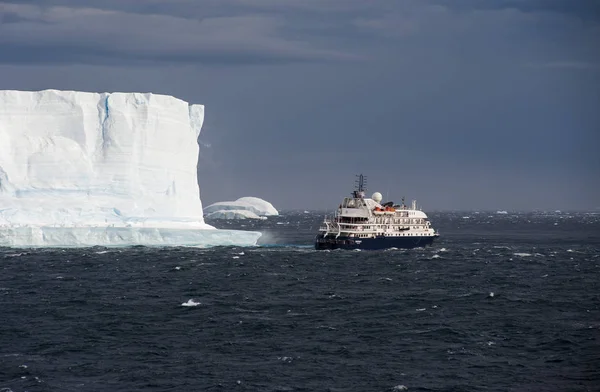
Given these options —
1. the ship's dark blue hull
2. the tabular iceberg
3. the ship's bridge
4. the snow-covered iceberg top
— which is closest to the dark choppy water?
the tabular iceberg

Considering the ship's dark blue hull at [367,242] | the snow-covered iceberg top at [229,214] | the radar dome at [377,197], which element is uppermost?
the radar dome at [377,197]

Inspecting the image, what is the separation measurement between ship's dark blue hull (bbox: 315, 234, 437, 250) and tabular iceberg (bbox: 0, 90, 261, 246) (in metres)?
7.96

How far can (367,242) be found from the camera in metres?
74.1

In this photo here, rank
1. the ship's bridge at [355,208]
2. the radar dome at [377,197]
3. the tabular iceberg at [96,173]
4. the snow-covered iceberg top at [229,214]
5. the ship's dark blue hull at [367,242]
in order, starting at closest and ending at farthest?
the tabular iceberg at [96,173]
the ship's dark blue hull at [367,242]
the ship's bridge at [355,208]
the radar dome at [377,197]
the snow-covered iceberg top at [229,214]

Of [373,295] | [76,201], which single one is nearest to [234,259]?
[76,201]

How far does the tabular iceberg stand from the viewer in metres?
66.4

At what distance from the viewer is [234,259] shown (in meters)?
64.8

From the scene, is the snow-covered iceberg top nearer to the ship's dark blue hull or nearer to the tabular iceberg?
the ship's dark blue hull

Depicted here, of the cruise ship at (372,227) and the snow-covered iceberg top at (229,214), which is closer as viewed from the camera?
the cruise ship at (372,227)

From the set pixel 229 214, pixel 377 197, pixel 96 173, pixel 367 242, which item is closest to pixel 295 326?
pixel 96 173

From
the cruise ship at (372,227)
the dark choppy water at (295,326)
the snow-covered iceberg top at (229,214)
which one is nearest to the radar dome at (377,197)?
the cruise ship at (372,227)

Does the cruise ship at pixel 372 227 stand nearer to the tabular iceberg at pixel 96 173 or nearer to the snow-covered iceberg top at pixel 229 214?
the tabular iceberg at pixel 96 173

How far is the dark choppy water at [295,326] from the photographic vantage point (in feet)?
87.4

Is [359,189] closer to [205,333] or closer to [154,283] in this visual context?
[154,283]
